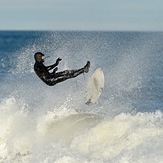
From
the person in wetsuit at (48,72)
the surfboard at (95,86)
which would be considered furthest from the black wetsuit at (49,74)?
the surfboard at (95,86)

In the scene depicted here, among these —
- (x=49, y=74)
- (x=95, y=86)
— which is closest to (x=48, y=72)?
(x=49, y=74)

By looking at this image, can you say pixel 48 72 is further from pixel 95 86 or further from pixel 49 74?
pixel 95 86

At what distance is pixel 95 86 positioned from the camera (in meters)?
16.0

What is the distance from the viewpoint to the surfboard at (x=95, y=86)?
52.0 ft

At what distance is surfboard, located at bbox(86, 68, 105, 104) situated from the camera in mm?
15852

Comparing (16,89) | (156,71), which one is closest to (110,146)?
(16,89)

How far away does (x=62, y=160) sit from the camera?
506 inches

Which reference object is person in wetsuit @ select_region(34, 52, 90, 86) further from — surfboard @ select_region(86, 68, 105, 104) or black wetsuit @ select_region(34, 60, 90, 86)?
surfboard @ select_region(86, 68, 105, 104)

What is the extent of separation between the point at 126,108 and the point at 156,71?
14.0 m

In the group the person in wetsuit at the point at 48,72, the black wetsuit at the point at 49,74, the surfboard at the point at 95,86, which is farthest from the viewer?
the surfboard at the point at 95,86

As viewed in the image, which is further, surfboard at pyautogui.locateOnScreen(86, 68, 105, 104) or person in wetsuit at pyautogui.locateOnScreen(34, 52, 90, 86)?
surfboard at pyautogui.locateOnScreen(86, 68, 105, 104)

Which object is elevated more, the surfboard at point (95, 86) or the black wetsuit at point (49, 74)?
the black wetsuit at point (49, 74)

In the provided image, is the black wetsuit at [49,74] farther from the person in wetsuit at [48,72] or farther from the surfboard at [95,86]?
the surfboard at [95,86]

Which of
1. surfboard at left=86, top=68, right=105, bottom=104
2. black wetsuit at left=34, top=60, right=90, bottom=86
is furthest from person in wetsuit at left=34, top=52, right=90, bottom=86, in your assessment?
surfboard at left=86, top=68, right=105, bottom=104
